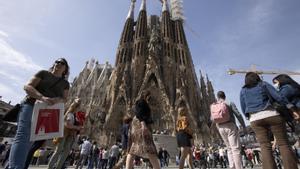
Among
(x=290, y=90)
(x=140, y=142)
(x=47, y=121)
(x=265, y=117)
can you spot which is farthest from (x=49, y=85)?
(x=290, y=90)

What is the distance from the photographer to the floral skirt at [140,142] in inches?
135

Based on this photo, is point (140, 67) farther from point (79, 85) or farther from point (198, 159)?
point (198, 159)

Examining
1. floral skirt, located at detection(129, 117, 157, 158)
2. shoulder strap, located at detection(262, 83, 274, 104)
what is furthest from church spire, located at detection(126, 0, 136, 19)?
shoulder strap, located at detection(262, 83, 274, 104)

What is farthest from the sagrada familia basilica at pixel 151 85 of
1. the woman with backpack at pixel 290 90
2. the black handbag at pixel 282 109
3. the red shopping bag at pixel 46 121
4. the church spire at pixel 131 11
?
the red shopping bag at pixel 46 121

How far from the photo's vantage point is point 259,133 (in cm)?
319

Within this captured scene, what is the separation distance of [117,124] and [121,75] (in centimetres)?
870

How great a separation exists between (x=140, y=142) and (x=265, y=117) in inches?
78.7

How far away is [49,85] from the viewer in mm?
2689

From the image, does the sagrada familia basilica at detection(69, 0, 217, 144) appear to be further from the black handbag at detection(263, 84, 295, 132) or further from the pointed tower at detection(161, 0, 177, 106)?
the black handbag at detection(263, 84, 295, 132)

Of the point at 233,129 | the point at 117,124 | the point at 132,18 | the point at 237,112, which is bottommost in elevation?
the point at 233,129

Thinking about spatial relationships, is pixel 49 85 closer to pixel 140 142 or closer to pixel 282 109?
pixel 140 142

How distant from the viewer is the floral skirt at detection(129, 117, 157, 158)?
11.2 ft

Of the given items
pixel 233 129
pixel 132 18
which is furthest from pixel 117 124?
pixel 233 129

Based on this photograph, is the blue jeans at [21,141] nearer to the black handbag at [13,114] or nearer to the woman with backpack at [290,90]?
the black handbag at [13,114]
